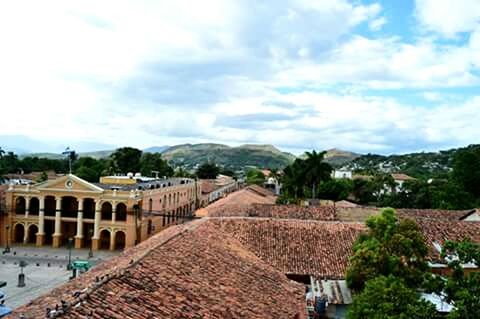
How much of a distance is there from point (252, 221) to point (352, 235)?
4.51m

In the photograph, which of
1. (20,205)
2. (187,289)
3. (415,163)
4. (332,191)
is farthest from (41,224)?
(415,163)

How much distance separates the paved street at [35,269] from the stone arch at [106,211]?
305 cm

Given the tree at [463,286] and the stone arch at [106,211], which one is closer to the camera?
the tree at [463,286]

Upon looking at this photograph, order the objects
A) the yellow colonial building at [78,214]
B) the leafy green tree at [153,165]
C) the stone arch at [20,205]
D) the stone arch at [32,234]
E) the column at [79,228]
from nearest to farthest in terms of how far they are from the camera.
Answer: the yellow colonial building at [78,214], the column at [79,228], the stone arch at [20,205], the stone arch at [32,234], the leafy green tree at [153,165]

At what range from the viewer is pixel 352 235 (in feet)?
63.9

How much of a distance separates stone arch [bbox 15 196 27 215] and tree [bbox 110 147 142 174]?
2651cm

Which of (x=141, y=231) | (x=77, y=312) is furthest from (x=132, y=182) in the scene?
(x=77, y=312)

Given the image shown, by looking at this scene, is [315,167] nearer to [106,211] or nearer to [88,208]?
[106,211]

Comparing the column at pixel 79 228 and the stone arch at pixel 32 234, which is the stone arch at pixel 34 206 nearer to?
the stone arch at pixel 32 234

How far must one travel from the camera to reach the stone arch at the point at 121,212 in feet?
123

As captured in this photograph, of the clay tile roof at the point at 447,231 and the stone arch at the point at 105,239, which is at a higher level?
the clay tile roof at the point at 447,231

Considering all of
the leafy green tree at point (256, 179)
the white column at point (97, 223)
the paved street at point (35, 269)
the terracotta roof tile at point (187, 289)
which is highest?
the terracotta roof tile at point (187, 289)

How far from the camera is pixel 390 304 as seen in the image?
8938 mm

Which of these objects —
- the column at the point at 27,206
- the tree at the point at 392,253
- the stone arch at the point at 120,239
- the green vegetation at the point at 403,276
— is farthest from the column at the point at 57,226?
the tree at the point at 392,253
